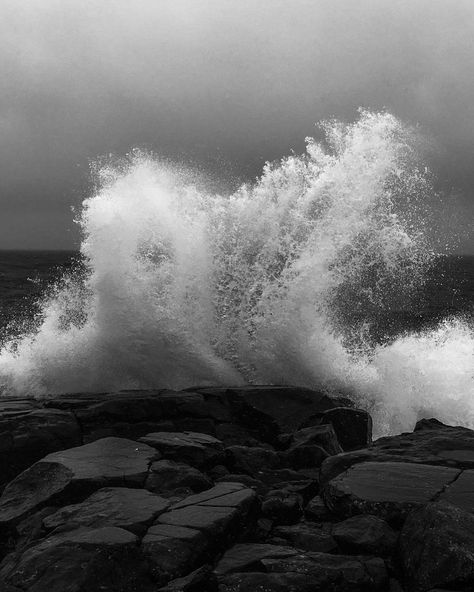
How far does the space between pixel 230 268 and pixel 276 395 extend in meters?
3.69

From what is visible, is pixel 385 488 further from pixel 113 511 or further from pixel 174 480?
pixel 113 511

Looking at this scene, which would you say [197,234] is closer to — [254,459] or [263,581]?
[254,459]

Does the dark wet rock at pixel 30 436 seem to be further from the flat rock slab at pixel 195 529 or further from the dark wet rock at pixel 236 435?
the flat rock slab at pixel 195 529

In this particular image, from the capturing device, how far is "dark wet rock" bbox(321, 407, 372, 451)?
8430 mm

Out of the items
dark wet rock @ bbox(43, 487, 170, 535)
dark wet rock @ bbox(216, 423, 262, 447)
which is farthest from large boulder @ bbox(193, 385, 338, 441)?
dark wet rock @ bbox(43, 487, 170, 535)

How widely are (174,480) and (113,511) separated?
97 centimetres

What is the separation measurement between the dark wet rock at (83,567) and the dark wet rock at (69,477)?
959 mm

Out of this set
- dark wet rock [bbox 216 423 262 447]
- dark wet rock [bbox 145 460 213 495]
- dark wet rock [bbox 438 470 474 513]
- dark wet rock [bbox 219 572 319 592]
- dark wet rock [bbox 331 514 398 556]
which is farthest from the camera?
dark wet rock [bbox 216 423 262 447]

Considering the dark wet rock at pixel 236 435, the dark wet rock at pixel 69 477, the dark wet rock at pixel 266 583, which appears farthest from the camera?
the dark wet rock at pixel 236 435

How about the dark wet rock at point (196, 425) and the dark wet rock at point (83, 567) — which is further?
the dark wet rock at point (196, 425)

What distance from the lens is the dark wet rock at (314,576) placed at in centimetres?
373

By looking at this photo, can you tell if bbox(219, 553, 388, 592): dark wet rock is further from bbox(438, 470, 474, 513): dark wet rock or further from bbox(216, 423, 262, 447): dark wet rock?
bbox(216, 423, 262, 447): dark wet rock

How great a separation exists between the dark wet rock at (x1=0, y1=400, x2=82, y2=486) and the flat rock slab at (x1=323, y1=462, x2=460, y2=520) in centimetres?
350

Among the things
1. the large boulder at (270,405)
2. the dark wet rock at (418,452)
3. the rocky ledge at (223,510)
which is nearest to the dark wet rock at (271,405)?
the large boulder at (270,405)
